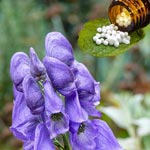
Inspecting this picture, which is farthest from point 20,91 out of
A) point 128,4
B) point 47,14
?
point 47,14

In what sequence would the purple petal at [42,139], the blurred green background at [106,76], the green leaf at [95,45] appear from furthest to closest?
the blurred green background at [106,76], the purple petal at [42,139], the green leaf at [95,45]

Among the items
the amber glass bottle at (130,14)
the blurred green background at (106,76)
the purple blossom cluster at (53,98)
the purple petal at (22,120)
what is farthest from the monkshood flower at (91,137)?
the blurred green background at (106,76)

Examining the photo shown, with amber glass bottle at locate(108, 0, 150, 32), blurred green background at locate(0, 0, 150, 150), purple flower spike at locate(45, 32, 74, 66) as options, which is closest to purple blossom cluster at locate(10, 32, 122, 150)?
purple flower spike at locate(45, 32, 74, 66)

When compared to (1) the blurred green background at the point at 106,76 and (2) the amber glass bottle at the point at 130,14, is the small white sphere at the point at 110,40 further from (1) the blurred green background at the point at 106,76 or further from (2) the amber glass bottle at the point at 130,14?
(1) the blurred green background at the point at 106,76

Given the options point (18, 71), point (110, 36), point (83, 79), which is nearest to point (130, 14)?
point (110, 36)

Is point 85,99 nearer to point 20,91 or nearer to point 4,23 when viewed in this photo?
point 20,91

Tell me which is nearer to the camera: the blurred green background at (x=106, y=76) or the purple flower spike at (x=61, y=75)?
the purple flower spike at (x=61, y=75)

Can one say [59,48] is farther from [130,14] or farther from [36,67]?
[130,14]
